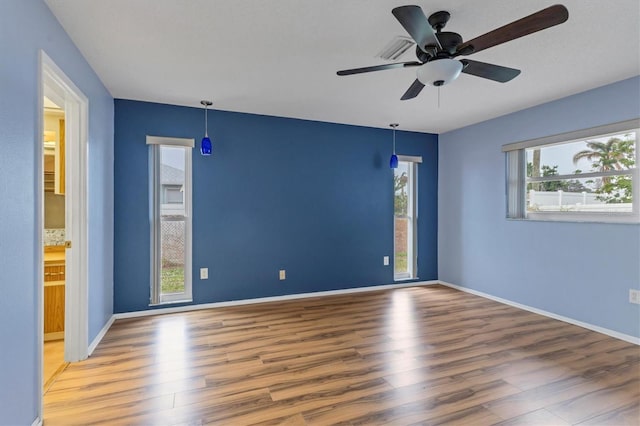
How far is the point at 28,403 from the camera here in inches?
66.7

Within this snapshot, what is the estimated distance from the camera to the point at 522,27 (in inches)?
65.8

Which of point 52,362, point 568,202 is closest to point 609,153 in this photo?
point 568,202

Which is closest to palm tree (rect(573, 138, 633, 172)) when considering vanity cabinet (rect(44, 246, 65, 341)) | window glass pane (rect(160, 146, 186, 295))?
window glass pane (rect(160, 146, 186, 295))

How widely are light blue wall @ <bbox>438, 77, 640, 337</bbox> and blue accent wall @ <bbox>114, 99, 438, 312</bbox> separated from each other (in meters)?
0.44

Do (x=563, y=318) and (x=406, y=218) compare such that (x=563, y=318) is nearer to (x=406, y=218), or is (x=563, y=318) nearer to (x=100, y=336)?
(x=406, y=218)

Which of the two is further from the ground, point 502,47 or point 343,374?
point 502,47

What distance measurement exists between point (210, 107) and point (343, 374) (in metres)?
3.19

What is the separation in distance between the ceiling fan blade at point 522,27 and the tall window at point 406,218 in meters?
3.12

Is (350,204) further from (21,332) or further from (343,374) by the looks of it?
(21,332)

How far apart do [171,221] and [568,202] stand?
4.46m

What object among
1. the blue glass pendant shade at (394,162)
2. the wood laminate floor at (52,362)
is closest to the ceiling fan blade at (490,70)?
the blue glass pendant shade at (394,162)

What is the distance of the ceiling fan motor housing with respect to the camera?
1921 millimetres

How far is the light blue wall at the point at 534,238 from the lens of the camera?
3.05m

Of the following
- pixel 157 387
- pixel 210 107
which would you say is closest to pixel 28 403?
pixel 157 387
